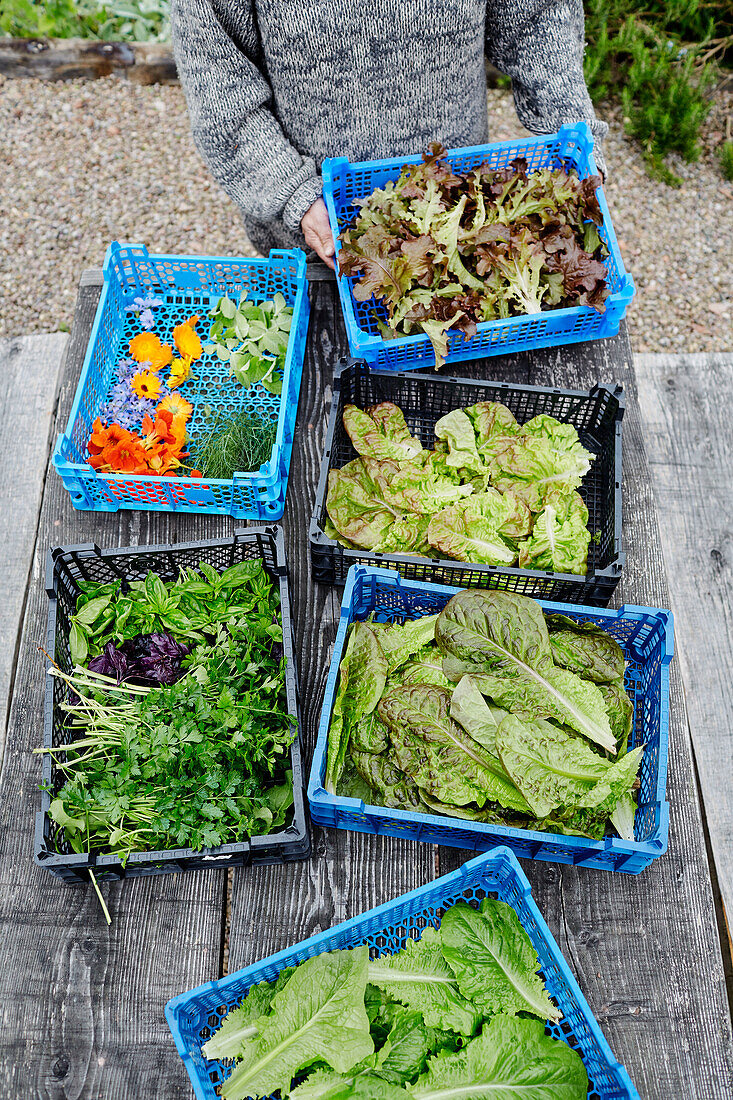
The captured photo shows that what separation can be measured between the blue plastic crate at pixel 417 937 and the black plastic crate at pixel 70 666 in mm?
213

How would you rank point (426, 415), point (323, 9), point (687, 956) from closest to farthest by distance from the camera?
point (687, 956) → point (323, 9) → point (426, 415)

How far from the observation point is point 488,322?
6.61ft

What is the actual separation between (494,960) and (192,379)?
173 centimetres

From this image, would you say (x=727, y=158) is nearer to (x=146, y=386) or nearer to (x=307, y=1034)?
(x=146, y=386)

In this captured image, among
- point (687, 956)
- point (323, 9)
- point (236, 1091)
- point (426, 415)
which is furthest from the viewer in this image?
point (426, 415)

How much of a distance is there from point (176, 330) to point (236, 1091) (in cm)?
188

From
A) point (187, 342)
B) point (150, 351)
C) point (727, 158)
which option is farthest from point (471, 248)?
point (727, 158)

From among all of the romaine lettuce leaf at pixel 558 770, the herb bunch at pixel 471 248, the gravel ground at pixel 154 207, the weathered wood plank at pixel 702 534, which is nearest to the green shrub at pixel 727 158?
the gravel ground at pixel 154 207

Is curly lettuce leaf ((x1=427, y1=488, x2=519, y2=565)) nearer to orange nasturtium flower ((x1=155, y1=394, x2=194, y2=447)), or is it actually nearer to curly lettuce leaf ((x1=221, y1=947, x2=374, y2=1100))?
orange nasturtium flower ((x1=155, y1=394, x2=194, y2=447))

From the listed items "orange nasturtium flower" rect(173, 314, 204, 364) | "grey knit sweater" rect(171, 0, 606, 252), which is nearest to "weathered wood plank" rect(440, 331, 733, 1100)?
"orange nasturtium flower" rect(173, 314, 204, 364)

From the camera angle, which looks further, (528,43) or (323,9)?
(528,43)

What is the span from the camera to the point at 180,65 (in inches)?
83.7

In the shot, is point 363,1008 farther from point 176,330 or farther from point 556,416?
point 176,330

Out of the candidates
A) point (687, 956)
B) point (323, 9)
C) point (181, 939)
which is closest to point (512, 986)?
point (687, 956)
